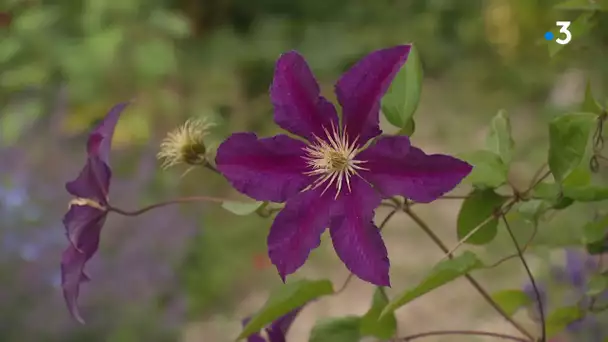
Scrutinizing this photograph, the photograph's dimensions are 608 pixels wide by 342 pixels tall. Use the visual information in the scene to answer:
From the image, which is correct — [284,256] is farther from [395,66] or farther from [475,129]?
[475,129]

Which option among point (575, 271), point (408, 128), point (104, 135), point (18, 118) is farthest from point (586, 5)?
point (18, 118)

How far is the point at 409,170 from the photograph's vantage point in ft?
0.85

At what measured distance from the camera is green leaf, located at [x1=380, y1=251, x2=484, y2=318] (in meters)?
0.27

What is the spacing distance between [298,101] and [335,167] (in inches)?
1.1

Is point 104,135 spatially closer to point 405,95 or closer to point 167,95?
point 405,95

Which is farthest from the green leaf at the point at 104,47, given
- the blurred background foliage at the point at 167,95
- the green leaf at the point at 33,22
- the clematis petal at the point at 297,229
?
the clematis petal at the point at 297,229

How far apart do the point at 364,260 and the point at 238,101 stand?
4.56 ft

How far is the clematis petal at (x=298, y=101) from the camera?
0.27 m

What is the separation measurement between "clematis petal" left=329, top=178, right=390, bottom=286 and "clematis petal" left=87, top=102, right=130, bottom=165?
0.38ft

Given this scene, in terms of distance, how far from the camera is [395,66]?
0.86 ft

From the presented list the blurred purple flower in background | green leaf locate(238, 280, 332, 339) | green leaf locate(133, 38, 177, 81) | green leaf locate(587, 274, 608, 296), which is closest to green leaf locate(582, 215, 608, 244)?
green leaf locate(587, 274, 608, 296)

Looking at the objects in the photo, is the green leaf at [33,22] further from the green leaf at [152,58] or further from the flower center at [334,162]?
the flower center at [334,162]

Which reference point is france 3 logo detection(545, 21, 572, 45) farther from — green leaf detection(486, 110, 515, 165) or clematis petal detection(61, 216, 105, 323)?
clematis petal detection(61, 216, 105, 323)

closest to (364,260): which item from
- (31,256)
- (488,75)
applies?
(31,256)
